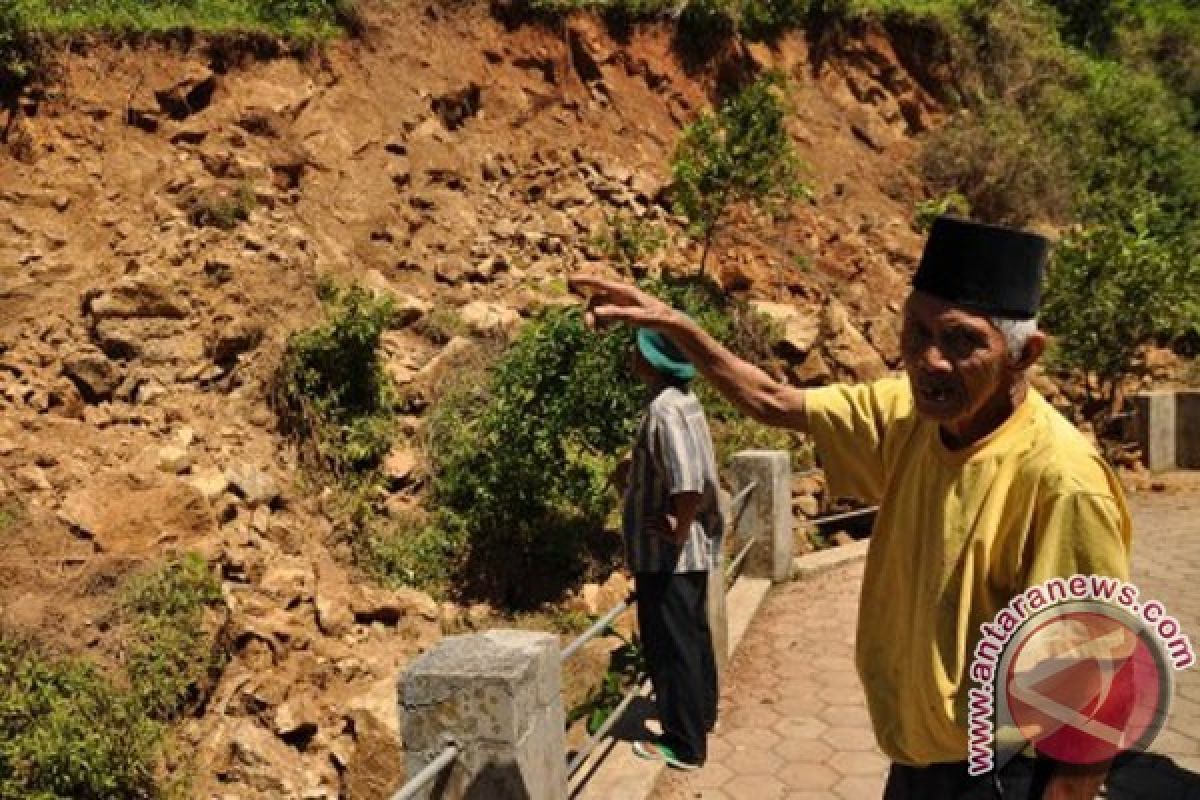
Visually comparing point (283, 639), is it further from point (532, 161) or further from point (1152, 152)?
point (1152, 152)

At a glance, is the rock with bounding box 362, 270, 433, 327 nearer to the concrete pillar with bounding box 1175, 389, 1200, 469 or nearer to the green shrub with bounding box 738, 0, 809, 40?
the green shrub with bounding box 738, 0, 809, 40

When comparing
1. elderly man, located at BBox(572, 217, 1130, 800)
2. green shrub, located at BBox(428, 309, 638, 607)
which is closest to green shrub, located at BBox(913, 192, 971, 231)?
green shrub, located at BBox(428, 309, 638, 607)

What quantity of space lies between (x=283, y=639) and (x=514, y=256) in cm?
625

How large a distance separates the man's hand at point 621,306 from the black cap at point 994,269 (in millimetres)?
807

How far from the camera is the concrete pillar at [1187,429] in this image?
11.8 m

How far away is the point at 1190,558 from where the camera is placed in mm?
8039

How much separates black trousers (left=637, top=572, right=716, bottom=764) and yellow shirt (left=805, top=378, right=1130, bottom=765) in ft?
6.63

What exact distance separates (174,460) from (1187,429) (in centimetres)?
1221

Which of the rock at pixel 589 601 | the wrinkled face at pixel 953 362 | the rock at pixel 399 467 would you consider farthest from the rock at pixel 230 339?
the wrinkled face at pixel 953 362

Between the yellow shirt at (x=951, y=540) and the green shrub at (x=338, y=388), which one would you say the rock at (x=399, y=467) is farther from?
the yellow shirt at (x=951, y=540)

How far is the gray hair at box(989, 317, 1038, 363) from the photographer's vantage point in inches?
74.2

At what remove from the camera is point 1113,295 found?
1170cm

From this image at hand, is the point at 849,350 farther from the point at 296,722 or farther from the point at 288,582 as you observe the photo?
the point at 296,722

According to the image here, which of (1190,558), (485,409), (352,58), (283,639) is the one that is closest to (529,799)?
(283,639)
